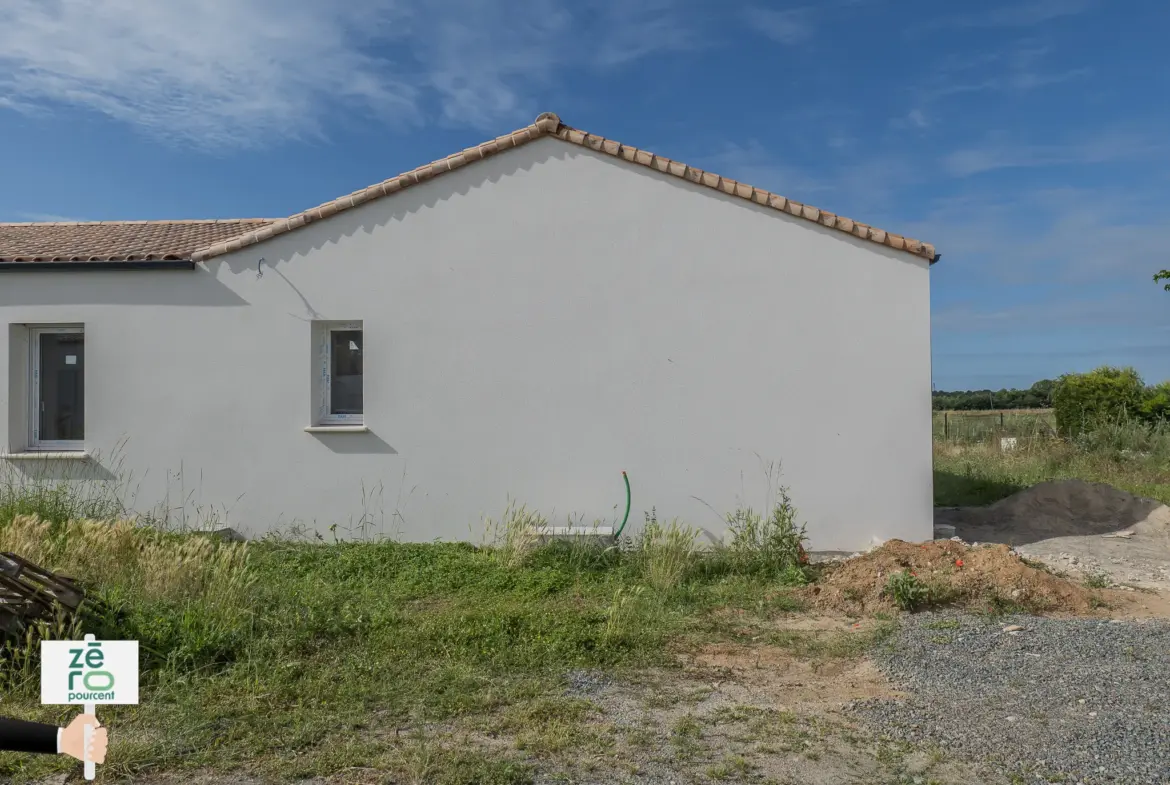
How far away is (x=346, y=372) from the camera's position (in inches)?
386

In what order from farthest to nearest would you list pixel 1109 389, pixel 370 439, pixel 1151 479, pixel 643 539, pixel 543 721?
pixel 1109 389 < pixel 1151 479 < pixel 370 439 < pixel 643 539 < pixel 543 721

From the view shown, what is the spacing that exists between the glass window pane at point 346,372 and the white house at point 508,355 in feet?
0.08

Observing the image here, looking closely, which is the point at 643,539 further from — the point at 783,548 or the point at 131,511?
the point at 131,511

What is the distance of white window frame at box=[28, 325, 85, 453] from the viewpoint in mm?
9883

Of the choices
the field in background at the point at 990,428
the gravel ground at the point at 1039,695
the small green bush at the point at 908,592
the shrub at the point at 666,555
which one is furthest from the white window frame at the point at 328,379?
the field in background at the point at 990,428

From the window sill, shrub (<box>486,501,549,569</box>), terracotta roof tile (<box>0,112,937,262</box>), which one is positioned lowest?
shrub (<box>486,501,549,569</box>)

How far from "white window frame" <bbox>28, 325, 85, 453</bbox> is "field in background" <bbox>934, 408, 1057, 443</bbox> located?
18.5m

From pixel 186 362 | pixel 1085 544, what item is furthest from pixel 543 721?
pixel 1085 544

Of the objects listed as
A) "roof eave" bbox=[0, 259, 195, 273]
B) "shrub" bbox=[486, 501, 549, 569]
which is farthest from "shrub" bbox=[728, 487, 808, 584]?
"roof eave" bbox=[0, 259, 195, 273]

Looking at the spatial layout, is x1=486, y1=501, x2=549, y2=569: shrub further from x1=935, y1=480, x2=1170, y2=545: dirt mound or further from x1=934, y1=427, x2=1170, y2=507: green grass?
x1=934, y1=427, x2=1170, y2=507: green grass

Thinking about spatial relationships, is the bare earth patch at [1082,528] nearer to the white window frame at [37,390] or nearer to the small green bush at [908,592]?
the small green bush at [908,592]

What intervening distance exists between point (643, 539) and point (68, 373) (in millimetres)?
7378

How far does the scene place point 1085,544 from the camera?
9.87 m

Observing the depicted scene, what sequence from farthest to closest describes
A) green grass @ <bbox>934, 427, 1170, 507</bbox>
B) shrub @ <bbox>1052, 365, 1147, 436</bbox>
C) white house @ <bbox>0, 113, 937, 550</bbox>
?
shrub @ <bbox>1052, 365, 1147, 436</bbox>
green grass @ <bbox>934, 427, 1170, 507</bbox>
white house @ <bbox>0, 113, 937, 550</bbox>
